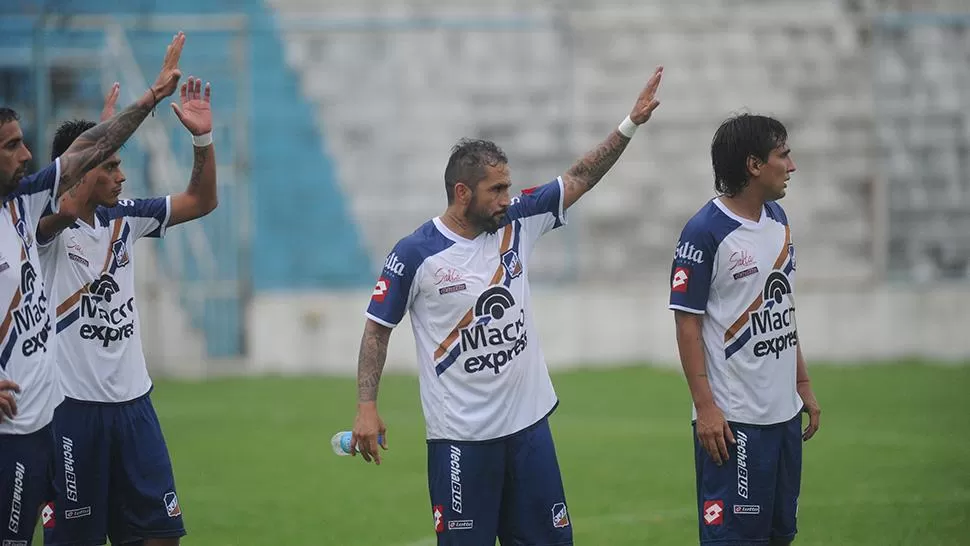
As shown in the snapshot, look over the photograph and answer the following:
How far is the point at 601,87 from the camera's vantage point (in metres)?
19.0

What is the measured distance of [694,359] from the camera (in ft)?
19.6

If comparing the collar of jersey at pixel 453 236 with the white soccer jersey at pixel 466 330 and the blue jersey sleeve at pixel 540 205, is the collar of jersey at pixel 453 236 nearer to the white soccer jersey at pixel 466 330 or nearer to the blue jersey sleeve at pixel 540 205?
the white soccer jersey at pixel 466 330

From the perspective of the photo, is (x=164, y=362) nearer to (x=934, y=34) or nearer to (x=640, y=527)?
(x=640, y=527)

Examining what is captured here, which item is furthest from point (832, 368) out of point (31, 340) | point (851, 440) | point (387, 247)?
point (31, 340)

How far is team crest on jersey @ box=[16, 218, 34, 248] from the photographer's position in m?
5.50

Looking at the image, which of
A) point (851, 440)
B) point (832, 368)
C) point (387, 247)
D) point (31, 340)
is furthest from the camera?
point (387, 247)

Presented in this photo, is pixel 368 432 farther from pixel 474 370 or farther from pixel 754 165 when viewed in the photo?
pixel 754 165

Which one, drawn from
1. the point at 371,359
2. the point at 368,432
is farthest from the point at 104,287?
the point at 368,432

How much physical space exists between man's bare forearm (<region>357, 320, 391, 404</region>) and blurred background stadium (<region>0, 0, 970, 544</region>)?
1032cm

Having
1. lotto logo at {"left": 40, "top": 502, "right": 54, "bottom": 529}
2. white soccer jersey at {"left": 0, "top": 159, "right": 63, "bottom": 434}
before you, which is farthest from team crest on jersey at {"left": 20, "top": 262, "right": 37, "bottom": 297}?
lotto logo at {"left": 40, "top": 502, "right": 54, "bottom": 529}

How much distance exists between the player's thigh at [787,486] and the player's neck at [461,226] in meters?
1.71

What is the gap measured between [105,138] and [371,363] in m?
1.60

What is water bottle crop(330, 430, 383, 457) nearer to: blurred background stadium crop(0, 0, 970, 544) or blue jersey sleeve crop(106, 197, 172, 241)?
blue jersey sleeve crop(106, 197, 172, 241)

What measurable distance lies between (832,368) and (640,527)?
27.7 ft
